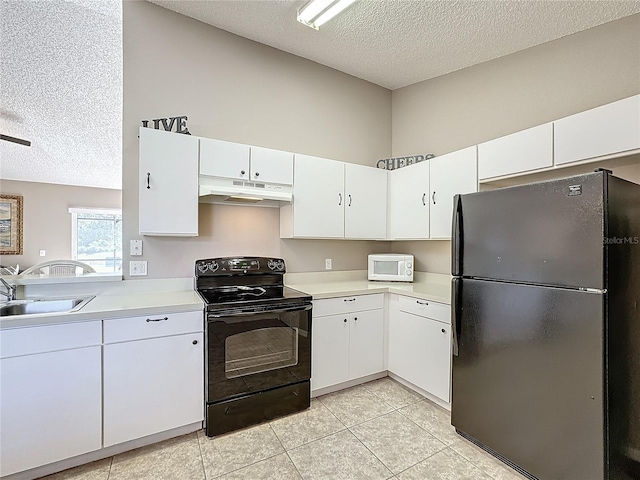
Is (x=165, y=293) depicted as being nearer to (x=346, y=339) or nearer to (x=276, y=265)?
(x=276, y=265)

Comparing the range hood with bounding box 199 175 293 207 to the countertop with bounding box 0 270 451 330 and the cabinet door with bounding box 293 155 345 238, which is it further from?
the countertop with bounding box 0 270 451 330

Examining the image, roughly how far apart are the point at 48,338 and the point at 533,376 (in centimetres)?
254

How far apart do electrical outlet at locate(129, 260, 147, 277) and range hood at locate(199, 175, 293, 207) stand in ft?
2.15

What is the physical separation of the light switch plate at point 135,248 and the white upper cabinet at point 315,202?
1.16 meters

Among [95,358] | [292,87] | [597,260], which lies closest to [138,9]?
[292,87]

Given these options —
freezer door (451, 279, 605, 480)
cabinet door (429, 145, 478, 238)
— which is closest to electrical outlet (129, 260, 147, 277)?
freezer door (451, 279, 605, 480)

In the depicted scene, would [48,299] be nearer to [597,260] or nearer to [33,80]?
[33,80]

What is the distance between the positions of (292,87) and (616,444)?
11.0 feet

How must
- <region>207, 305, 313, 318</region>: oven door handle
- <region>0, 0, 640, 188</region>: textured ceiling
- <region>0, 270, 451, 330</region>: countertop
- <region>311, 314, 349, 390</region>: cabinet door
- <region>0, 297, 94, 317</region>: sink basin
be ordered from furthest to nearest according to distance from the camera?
<region>311, 314, 349, 390</region>: cabinet door < <region>0, 0, 640, 188</region>: textured ceiling < <region>207, 305, 313, 318</region>: oven door handle < <region>0, 297, 94, 317</region>: sink basin < <region>0, 270, 451, 330</region>: countertop

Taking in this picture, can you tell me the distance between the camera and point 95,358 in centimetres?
167

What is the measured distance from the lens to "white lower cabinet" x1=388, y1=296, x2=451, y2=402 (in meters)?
2.26

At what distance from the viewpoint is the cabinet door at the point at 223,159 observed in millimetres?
2293

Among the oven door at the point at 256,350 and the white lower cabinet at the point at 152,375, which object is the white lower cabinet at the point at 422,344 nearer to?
the oven door at the point at 256,350

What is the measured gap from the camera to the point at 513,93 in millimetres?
2576
